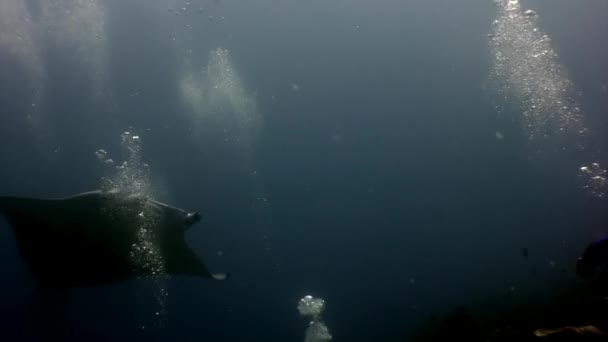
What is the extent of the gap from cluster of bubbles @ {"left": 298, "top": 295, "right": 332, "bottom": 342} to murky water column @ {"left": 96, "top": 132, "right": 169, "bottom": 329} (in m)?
6.34

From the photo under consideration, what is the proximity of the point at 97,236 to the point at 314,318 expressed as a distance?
49.2 ft

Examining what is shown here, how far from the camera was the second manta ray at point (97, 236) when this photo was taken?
6.28 meters

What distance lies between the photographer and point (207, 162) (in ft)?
63.5

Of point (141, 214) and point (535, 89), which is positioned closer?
point (141, 214)

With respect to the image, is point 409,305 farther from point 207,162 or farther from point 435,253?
point 207,162

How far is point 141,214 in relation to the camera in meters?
6.39

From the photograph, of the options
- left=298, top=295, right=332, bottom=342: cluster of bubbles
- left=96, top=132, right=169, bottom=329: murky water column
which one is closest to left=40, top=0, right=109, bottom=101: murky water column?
left=96, top=132, right=169, bottom=329: murky water column

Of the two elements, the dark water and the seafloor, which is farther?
the dark water

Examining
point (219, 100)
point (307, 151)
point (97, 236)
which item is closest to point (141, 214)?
point (97, 236)

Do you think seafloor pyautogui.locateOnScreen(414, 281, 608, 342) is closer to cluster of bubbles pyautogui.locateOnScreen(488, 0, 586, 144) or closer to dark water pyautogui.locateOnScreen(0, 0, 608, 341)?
dark water pyautogui.locateOnScreen(0, 0, 608, 341)

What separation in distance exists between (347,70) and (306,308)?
1490 centimetres

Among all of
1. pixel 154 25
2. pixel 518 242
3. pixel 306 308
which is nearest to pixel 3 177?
pixel 154 25

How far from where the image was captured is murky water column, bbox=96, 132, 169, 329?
6588mm

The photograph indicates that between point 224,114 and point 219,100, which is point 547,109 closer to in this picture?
point 224,114
